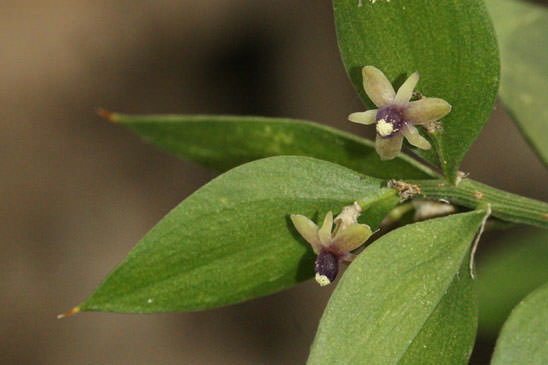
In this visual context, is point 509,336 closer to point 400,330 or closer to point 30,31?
point 400,330

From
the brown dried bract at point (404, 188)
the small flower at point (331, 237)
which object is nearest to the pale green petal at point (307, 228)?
the small flower at point (331, 237)

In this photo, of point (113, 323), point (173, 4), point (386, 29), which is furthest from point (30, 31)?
point (386, 29)

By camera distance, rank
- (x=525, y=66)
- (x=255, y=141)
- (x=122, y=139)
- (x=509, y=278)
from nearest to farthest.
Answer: (x=255, y=141), (x=525, y=66), (x=509, y=278), (x=122, y=139)

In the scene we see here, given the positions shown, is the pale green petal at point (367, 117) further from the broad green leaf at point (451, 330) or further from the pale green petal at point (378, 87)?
the broad green leaf at point (451, 330)

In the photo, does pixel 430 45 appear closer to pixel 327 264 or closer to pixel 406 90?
pixel 406 90

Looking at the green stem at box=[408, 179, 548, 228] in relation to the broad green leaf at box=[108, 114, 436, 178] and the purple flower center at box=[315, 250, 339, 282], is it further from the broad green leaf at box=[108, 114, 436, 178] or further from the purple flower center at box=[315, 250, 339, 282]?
the purple flower center at box=[315, 250, 339, 282]

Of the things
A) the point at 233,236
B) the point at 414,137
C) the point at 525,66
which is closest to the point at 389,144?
the point at 414,137

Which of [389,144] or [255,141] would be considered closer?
[389,144]
